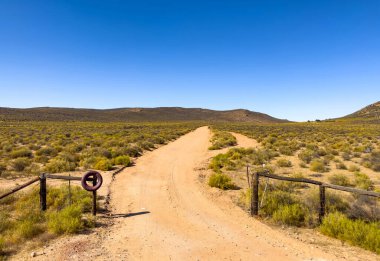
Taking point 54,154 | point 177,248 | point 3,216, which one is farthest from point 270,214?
point 54,154

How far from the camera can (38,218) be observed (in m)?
7.23

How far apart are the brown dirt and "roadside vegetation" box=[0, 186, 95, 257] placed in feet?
1.32

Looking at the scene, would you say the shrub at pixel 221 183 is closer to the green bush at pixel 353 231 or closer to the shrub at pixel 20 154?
the green bush at pixel 353 231

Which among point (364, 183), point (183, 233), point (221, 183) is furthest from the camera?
point (364, 183)

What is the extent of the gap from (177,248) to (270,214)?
3598 millimetres

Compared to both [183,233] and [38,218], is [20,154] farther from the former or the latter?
[183,233]

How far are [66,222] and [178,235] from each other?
2.93 metres

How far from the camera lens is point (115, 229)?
23.1 feet

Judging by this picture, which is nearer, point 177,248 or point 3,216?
point 177,248

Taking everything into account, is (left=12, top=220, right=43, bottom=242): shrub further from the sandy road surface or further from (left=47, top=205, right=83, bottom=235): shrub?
the sandy road surface

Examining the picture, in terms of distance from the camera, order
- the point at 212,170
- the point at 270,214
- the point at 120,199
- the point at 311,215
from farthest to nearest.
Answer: the point at 212,170, the point at 120,199, the point at 270,214, the point at 311,215

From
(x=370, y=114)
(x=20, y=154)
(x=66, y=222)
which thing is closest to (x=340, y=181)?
(x=66, y=222)

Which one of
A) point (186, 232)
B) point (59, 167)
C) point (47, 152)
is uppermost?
point (47, 152)

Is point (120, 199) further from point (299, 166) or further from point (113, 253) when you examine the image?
point (299, 166)
